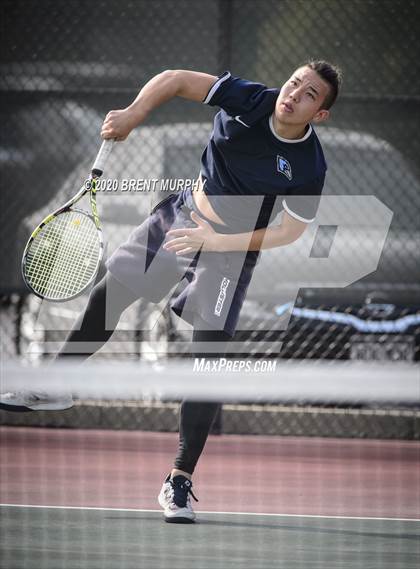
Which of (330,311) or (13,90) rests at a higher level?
(13,90)

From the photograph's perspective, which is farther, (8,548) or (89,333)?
(89,333)

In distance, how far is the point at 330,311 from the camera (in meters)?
7.22

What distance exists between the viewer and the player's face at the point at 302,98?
4746mm

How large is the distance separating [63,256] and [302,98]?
1077 millimetres

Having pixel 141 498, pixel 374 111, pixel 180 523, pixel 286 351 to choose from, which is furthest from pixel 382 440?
pixel 180 523

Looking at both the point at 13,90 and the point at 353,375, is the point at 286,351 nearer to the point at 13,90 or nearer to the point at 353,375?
the point at 13,90

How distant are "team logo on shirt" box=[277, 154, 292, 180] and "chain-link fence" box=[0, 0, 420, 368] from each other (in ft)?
7.49

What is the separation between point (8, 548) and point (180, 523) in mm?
850

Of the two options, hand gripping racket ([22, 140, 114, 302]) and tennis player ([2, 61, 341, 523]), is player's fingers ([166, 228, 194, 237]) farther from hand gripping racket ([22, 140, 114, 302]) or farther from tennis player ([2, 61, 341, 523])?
hand gripping racket ([22, 140, 114, 302])

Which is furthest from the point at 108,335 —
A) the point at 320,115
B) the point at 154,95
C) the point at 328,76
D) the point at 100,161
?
the point at 328,76

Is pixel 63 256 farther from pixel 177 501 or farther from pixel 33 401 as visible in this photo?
pixel 177 501

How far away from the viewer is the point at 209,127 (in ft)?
23.6

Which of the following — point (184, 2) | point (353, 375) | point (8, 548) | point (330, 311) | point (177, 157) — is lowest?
point (8, 548)

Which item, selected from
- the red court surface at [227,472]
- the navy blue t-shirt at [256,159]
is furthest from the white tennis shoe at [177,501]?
the navy blue t-shirt at [256,159]
